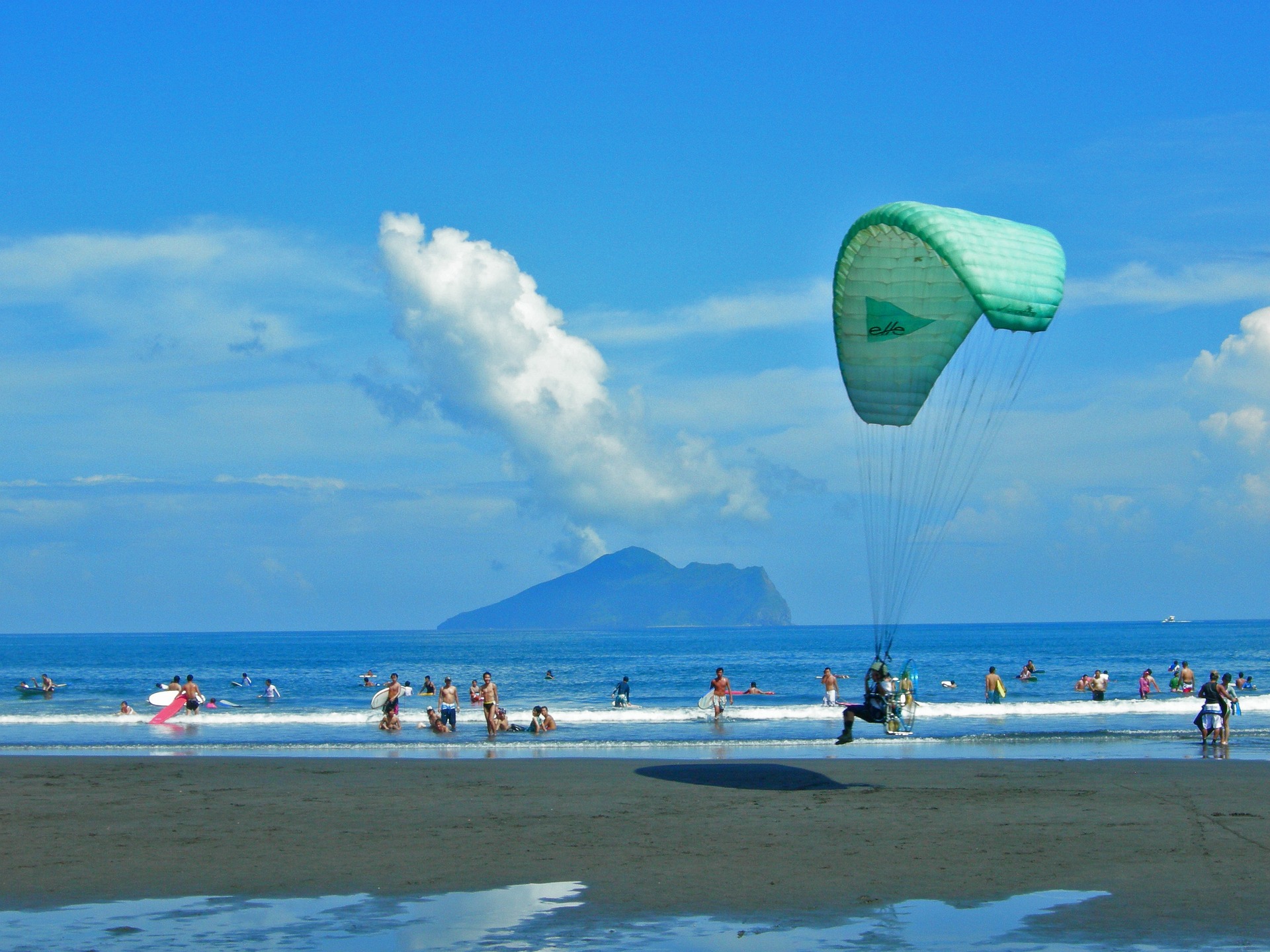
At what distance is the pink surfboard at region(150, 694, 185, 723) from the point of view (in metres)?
34.2

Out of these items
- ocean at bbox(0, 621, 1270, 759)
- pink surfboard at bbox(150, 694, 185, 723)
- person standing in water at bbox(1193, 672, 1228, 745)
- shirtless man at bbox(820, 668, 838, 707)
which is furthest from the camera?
shirtless man at bbox(820, 668, 838, 707)

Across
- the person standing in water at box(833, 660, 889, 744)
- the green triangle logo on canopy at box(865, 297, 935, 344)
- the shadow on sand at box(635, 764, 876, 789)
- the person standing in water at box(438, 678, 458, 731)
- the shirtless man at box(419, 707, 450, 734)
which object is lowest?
the shadow on sand at box(635, 764, 876, 789)

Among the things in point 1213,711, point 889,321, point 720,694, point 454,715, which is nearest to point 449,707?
point 454,715

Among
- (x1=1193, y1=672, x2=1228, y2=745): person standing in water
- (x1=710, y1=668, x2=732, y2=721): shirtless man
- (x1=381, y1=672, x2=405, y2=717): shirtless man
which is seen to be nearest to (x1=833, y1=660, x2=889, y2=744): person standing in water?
(x1=1193, y1=672, x2=1228, y2=745): person standing in water

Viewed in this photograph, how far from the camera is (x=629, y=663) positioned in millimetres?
95688

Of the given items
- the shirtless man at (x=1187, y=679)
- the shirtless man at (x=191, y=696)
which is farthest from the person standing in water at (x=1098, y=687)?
the shirtless man at (x=191, y=696)

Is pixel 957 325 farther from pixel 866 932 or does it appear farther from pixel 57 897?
pixel 57 897

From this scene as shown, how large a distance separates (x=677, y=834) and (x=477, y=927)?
14.2 feet

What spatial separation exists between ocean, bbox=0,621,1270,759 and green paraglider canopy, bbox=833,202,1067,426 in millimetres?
8446

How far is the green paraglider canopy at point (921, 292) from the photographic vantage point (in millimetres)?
14922

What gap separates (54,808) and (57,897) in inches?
219

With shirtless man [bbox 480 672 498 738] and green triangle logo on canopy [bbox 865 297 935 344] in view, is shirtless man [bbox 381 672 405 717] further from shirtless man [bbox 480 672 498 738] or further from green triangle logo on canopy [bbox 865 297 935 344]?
green triangle logo on canopy [bbox 865 297 935 344]

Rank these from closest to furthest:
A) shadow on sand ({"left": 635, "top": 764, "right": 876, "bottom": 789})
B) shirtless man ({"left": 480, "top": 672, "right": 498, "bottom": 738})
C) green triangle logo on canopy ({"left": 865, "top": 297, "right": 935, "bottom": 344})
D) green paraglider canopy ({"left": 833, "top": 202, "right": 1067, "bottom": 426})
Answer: green paraglider canopy ({"left": 833, "top": 202, "right": 1067, "bottom": 426}), green triangle logo on canopy ({"left": 865, "top": 297, "right": 935, "bottom": 344}), shadow on sand ({"left": 635, "top": 764, "right": 876, "bottom": 789}), shirtless man ({"left": 480, "top": 672, "right": 498, "bottom": 738})

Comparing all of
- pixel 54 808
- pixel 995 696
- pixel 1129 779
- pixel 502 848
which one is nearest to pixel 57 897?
pixel 502 848
